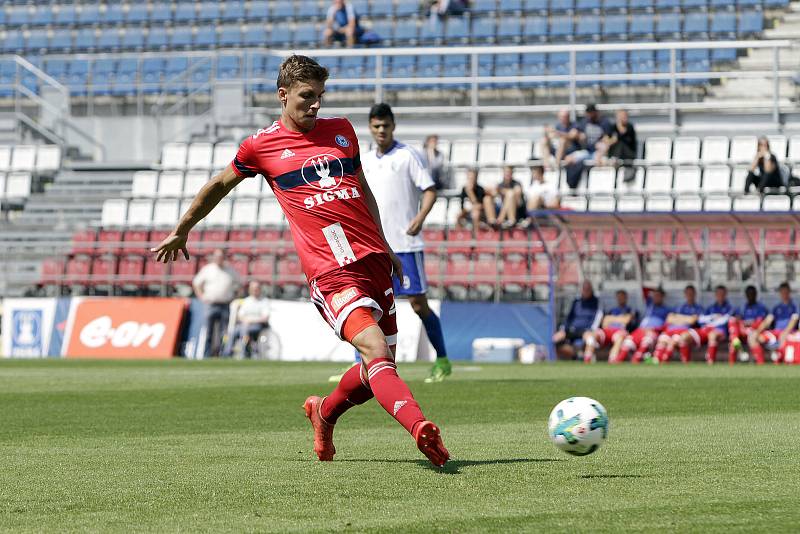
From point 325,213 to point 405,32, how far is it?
2724 centimetres

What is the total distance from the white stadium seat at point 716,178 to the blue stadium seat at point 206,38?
585 inches

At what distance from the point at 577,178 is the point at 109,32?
15609 mm

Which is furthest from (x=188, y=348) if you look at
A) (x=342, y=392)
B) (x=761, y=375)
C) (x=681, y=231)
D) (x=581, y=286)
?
(x=342, y=392)

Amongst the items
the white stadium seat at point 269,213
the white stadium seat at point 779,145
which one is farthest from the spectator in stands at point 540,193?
the white stadium seat at point 269,213

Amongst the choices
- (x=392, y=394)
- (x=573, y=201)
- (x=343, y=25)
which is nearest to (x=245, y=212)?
(x=343, y=25)

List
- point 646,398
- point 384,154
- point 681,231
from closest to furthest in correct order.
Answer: point 646,398 < point 384,154 < point 681,231

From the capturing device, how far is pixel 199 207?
7.33 m

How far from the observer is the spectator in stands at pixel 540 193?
25.1m

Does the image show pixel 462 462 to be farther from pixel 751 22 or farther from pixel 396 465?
pixel 751 22

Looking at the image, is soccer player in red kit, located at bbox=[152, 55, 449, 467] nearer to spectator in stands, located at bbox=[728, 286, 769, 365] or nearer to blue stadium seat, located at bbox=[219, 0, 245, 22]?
spectator in stands, located at bbox=[728, 286, 769, 365]

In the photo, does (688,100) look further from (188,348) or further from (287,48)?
(188,348)

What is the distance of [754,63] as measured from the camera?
30.5 metres

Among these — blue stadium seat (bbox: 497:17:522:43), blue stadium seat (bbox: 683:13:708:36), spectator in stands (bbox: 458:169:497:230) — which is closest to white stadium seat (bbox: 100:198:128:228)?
spectator in stands (bbox: 458:169:497:230)

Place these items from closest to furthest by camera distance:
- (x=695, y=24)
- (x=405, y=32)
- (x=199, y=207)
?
1. (x=199, y=207)
2. (x=695, y=24)
3. (x=405, y=32)
